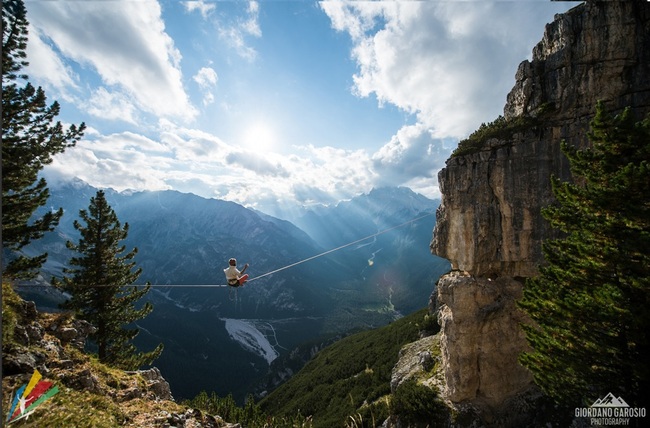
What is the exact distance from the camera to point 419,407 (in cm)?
3122

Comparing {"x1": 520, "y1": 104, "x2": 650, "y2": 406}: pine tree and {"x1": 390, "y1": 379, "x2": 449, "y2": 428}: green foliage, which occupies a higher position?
{"x1": 520, "y1": 104, "x2": 650, "y2": 406}: pine tree

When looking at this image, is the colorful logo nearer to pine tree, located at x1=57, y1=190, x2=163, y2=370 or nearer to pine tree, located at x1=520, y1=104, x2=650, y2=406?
pine tree, located at x1=57, y1=190, x2=163, y2=370

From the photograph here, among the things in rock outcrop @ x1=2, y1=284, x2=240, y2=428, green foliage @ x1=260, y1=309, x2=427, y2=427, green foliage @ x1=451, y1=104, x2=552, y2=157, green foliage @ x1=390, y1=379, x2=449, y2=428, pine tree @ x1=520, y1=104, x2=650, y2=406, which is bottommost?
green foliage @ x1=260, y1=309, x2=427, y2=427

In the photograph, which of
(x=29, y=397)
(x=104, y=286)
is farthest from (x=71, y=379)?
(x=104, y=286)

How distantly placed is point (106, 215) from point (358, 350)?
82636 mm

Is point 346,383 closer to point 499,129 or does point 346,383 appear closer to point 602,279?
point 499,129

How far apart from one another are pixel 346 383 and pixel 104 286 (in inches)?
2420

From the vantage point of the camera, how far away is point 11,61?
15.9 m

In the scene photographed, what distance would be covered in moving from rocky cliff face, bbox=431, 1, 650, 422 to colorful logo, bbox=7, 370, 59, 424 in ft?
98.4

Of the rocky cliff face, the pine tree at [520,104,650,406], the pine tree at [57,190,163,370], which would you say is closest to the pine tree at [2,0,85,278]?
the pine tree at [57,190,163,370]

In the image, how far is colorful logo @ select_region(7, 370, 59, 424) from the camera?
8172 millimetres

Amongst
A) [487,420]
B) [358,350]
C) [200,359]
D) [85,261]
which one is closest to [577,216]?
[487,420]

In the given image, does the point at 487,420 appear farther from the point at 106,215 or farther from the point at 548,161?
the point at 106,215

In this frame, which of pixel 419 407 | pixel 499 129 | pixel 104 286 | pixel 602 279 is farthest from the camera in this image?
pixel 419 407
